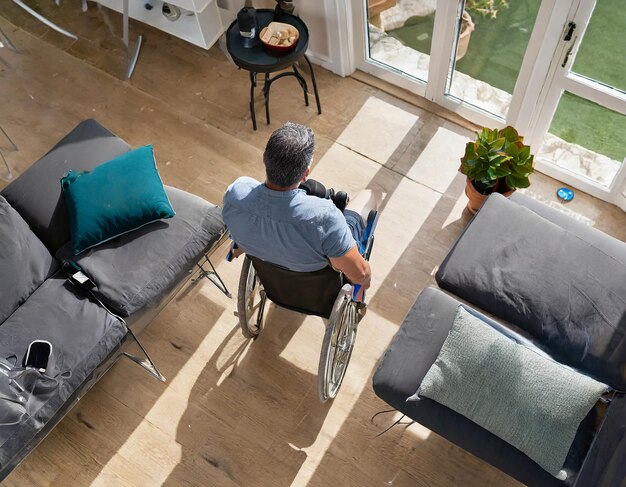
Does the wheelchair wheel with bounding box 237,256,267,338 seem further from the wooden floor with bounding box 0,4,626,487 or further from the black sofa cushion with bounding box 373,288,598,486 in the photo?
the black sofa cushion with bounding box 373,288,598,486

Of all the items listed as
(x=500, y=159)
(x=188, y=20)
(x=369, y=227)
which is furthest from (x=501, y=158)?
(x=188, y=20)

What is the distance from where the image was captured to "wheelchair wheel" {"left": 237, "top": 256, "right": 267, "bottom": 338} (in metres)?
2.42

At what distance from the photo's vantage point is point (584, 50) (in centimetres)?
269

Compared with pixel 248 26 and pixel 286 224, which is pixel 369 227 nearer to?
pixel 286 224

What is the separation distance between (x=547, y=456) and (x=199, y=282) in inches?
66.3

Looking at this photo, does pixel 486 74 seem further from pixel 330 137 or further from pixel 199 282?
pixel 199 282

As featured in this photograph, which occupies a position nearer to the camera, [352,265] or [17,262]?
[352,265]

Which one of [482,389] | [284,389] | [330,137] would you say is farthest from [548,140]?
[284,389]

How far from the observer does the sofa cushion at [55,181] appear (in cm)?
274

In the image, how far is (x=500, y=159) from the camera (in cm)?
269

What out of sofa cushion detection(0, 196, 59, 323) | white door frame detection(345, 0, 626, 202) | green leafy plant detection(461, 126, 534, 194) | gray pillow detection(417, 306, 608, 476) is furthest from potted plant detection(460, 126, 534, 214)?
sofa cushion detection(0, 196, 59, 323)

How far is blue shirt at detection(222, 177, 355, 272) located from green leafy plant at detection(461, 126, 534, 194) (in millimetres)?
887

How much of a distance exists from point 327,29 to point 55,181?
1594 millimetres

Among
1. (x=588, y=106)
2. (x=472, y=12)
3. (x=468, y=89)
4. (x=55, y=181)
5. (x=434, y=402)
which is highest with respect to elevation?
(x=472, y=12)
